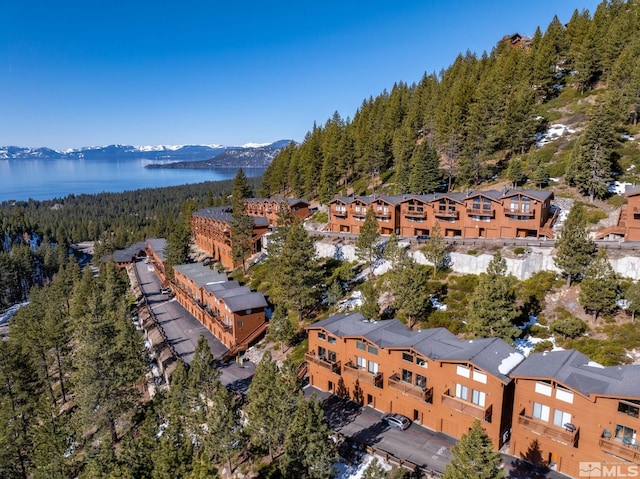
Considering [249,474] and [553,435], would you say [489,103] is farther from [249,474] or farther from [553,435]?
[249,474]

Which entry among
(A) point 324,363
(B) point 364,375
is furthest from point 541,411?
(A) point 324,363

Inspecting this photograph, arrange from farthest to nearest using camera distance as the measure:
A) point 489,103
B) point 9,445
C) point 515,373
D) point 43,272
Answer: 1. point 43,272
2. point 489,103
3. point 9,445
4. point 515,373

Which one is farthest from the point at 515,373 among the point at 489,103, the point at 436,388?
the point at 489,103

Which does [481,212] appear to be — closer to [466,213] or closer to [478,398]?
[466,213]

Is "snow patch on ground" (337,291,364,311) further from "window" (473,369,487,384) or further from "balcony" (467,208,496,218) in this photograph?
"balcony" (467,208,496,218)

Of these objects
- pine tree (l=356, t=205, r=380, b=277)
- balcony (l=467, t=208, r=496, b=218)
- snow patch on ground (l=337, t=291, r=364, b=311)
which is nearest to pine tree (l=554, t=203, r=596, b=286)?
balcony (l=467, t=208, r=496, b=218)
